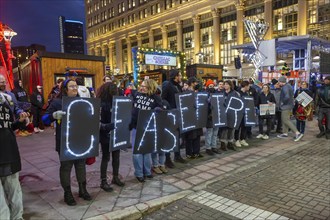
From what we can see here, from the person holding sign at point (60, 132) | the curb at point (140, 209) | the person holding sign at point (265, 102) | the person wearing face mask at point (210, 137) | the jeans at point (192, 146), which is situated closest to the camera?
the curb at point (140, 209)

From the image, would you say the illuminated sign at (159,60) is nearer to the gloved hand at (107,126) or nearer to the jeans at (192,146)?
the jeans at (192,146)

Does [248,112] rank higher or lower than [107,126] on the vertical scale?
lower

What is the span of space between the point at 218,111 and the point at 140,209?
12.8 feet

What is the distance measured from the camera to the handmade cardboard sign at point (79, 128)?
13.6 ft

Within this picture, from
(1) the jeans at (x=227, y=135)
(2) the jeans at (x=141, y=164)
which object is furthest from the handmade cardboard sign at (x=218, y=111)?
(2) the jeans at (x=141, y=164)

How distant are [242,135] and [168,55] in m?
9.33

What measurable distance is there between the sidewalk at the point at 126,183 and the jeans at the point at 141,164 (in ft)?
0.63

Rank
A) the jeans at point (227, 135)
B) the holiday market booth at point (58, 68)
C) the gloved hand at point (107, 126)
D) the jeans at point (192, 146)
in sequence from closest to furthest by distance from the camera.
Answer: the gloved hand at point (107, 126), the jeans at point (192, 146), the jeans at point (227, 135), the holiday market booth at point (58, 68)

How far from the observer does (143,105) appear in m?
5.41

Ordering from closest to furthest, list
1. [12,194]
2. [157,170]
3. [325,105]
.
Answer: [12,194], [157,170], [325,105]

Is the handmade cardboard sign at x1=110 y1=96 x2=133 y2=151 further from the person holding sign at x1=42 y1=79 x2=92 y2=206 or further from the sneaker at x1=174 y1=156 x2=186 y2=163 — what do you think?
the sneaker at x1=174 y1=156 x2=186 y2=163

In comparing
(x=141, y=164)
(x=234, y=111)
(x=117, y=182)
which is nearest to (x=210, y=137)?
(x=234, y=111)

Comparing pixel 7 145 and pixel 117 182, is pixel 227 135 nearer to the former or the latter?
pixel 117 182

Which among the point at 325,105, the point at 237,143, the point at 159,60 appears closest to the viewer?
the point at 237,143
